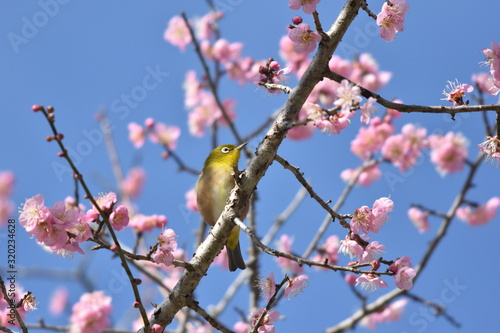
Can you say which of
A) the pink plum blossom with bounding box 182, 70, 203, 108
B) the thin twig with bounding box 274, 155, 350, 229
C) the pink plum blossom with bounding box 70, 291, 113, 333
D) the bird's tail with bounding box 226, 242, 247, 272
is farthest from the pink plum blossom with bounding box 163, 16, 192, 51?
the thin twig with bounding box 274, 155, 350, 229

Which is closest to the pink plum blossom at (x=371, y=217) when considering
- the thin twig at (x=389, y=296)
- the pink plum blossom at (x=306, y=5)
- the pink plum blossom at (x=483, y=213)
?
the pink plum blossom at (x=306, y=5)

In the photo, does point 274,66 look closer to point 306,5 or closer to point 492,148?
point 306,5

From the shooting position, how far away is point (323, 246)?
597 cm

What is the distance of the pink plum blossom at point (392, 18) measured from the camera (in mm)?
2949

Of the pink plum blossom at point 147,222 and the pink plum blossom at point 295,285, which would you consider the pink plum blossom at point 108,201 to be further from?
the pink plum blossom at point 147,222

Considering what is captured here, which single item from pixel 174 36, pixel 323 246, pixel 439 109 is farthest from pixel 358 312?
pixel 174 36

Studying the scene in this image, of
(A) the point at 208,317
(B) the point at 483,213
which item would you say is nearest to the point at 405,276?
(A) the point at 208,317

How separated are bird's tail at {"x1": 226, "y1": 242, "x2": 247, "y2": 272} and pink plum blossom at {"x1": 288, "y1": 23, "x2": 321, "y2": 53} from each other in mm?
1691

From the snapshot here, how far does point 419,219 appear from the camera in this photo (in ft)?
23.4

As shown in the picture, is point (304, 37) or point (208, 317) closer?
point (208, 317)

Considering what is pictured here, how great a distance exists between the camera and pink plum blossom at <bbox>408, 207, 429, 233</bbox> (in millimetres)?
7121

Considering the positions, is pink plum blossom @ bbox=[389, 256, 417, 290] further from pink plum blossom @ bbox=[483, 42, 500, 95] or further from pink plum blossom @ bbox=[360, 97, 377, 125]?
pink plum blossom @ bbox=[483, 42, 500, 95]

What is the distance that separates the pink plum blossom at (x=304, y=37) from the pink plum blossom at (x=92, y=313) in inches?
156

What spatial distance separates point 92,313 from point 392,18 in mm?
4308
